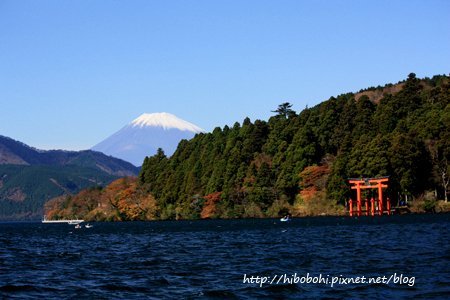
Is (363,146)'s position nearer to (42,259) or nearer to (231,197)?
(231,197)

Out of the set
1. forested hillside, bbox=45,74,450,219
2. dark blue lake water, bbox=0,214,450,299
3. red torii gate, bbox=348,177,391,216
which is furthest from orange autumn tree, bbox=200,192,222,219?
dark blue lake water, bbox=0,214,450,299

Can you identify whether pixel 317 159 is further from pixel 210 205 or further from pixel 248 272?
pixel 248 272

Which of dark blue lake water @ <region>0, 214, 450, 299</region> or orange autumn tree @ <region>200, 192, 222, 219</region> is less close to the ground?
orange autumn tree @ <region>200, 192, 222, 219</region>

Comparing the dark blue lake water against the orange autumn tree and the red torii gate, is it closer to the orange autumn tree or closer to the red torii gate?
the red torii gate

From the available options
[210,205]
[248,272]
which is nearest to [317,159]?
[210,205]

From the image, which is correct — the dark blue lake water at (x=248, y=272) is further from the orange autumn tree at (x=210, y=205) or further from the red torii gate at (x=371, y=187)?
the orange autumn tree at (x=210, y=205)

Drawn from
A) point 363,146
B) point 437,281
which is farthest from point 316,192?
point 437,281

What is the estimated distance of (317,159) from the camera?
136500 millimetres

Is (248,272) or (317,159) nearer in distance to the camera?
(248,272)

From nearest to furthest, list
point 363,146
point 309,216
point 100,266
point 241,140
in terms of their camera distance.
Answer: point 100,266
point 363,146
point 309,216
point 241,140

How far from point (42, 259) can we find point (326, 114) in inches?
3822

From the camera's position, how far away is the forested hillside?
A: 11244 cm

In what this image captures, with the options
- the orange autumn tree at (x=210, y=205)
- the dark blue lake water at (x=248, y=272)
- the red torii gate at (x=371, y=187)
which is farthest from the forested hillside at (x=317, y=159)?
the dark blue lake water at (x=248, y=272)

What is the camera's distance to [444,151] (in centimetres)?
11075
